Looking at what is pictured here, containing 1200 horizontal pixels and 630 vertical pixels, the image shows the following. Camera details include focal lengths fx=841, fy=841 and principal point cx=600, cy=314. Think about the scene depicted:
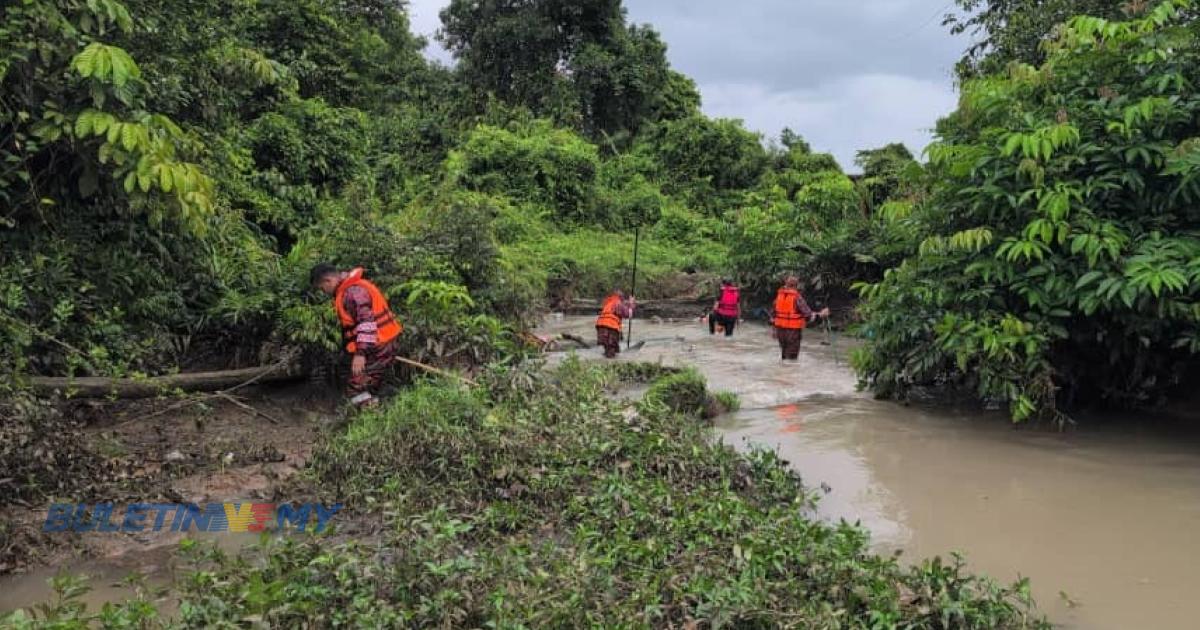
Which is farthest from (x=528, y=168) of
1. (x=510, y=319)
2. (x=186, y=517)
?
(x=186, y=517)

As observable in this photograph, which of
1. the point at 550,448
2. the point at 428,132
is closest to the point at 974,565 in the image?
the point at 550,448

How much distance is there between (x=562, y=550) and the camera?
389cm

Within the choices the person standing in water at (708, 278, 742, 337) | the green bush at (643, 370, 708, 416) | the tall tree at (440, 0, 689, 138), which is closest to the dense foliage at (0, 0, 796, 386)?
the green bush at (643, 370, 708, 416)

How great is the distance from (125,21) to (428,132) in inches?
857

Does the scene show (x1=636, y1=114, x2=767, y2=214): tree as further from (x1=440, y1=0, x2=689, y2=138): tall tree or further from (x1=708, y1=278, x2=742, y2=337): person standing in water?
(x1=708, y1=278, x2=742, y2=337): person standing in water

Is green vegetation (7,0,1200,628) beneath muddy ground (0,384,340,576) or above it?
above

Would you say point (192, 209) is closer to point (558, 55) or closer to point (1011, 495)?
point (1011, 495)

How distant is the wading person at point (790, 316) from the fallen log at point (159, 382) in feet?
21.9

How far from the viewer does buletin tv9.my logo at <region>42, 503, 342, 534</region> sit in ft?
15.4

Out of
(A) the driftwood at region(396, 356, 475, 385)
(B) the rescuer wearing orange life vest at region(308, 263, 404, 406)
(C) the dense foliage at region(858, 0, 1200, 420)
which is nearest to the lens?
(C) the dense foliage at region(858, 0, 1200, 420)

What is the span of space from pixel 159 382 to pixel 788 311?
8.06 meters

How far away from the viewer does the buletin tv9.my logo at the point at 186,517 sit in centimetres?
468

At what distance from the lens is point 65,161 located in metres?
6.29

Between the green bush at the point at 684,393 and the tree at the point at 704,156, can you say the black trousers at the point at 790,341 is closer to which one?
the green bush at the point at 684,393
